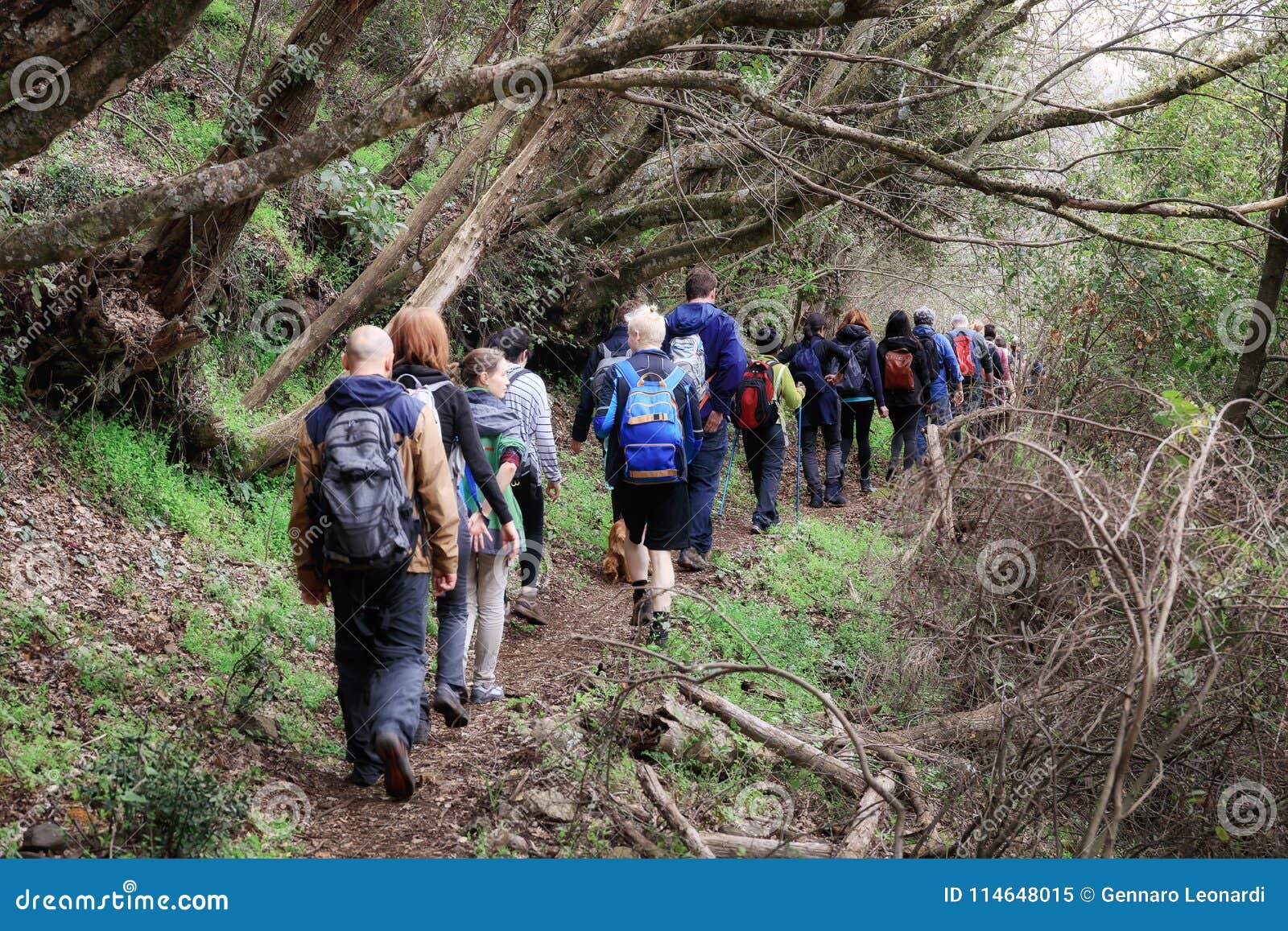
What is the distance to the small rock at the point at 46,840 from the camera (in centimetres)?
384

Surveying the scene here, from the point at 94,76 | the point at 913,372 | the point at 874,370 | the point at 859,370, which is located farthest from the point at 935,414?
the point at 94,76

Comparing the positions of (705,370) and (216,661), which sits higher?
(705,370)

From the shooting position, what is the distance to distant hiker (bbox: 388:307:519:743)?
5.64 metres

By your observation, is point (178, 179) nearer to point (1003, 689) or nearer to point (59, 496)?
point (59, 496)

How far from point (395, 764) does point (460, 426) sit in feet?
5.89

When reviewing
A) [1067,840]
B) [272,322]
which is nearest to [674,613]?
[1067,840]

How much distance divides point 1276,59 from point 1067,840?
7386mm

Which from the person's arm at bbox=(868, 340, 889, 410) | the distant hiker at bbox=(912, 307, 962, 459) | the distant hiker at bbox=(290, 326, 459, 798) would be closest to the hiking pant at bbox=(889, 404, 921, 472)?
the distant hiker at bbox=(912, 307, 962, 459)

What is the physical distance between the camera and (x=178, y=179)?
5.03 meters

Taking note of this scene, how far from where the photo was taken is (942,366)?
1343 centimetres

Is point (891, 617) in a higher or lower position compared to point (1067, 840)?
higher

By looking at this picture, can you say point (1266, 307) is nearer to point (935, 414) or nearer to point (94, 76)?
point (935, 414)

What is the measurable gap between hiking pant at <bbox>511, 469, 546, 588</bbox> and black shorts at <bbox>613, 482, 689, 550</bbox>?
54 cm

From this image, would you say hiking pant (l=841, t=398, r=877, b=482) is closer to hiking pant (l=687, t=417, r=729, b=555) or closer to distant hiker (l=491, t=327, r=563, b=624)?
hiking pant (l=687, t=417, r=729, b=555)
